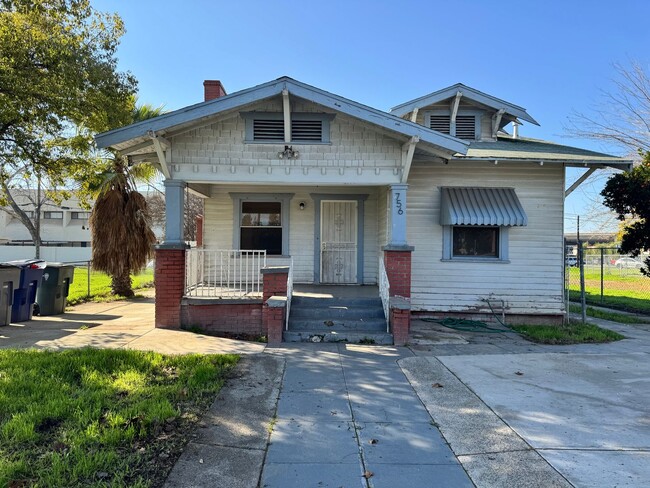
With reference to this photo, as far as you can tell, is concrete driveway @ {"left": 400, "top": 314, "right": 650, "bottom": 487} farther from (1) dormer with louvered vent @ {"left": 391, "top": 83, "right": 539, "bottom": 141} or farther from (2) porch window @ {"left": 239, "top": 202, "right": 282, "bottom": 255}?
(1) dormer with louvered vent @ {"left": 391, "top": 83, "right": 539, "bottom": 141}

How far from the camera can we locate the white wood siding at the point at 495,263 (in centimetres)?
939

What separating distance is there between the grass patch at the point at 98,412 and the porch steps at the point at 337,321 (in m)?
1.94

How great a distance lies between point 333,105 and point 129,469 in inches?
250

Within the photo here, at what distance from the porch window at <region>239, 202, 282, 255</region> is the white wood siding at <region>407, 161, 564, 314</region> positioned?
3.47 metres

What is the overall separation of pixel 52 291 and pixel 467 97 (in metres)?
11.4

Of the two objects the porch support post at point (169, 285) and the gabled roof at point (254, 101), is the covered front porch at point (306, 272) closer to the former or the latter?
the porch support post at point (169, 285)

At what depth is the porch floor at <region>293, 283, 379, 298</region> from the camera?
8.89 meters

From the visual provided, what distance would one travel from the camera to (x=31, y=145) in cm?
990

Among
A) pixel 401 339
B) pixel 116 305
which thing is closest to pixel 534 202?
pixel 401 339

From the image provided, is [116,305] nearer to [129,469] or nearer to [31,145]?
[31,145]

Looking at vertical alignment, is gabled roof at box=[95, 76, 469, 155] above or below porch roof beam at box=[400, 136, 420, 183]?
above

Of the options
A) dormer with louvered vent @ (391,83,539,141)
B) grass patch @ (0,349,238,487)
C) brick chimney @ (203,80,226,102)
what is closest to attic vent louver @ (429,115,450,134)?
dormer with louvered vent @ (391,83,539,141)

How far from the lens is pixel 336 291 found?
952 cm

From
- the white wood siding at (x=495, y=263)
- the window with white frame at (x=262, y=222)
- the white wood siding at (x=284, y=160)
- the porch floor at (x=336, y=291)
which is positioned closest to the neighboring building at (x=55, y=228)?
the window with white frame at (x=262, y=222)
